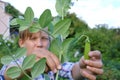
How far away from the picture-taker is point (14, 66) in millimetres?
748

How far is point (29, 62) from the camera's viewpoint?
74 cm

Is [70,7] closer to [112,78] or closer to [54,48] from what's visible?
[54,48]

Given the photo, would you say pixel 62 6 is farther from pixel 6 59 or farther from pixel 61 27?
pixel 6 59

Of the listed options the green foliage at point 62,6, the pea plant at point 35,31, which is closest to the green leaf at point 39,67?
the pea plant at point 35,31

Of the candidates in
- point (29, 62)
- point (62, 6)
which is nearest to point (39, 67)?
point (29, 62)

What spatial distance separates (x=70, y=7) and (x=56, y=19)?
42mm

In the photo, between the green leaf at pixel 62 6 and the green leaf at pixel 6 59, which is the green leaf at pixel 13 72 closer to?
the green leaf at pixel 6 59

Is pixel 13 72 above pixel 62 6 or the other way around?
the other way around

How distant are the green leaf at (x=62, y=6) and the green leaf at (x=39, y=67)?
126mm

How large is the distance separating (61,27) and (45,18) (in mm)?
40

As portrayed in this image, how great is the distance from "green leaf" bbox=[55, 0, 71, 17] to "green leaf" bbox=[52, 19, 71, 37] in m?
0.04

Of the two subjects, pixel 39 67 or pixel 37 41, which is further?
pixel 37 41

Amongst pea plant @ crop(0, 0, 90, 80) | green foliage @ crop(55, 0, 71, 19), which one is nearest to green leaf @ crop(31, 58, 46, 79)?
pea plant @ crop(0, 0, 90, 80)

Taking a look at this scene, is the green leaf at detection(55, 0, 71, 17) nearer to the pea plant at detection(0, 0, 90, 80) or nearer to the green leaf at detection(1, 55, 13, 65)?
the pea plant at detection(0, 0, 90, 80)
